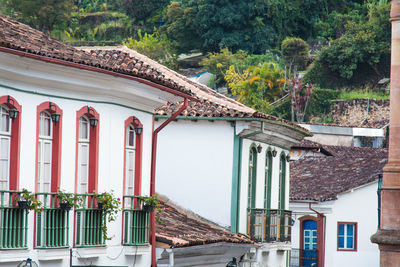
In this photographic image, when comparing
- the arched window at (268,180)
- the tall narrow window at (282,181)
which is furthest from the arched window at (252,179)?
the tall narrow window at (282,181)

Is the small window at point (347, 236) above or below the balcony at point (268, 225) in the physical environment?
below

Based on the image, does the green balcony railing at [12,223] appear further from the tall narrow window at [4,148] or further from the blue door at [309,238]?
the blue door at [309,238]

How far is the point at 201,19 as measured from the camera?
8544cm

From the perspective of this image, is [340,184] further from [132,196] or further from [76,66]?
[76,66]

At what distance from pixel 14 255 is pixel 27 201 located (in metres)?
0.73

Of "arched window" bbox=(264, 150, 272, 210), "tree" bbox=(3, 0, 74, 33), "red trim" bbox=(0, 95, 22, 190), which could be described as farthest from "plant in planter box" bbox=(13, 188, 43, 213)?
"tree" bbox=(3, 0, 74, 33)

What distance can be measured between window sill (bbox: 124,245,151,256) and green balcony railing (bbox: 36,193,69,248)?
202 cm

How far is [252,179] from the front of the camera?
25.0m

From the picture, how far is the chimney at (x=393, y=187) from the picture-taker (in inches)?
871

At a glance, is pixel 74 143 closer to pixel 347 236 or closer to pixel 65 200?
pixel 65 200

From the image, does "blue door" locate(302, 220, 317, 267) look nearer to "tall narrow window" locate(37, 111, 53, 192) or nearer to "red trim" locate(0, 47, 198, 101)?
"red trim" locate(0, 47, 198, 101)

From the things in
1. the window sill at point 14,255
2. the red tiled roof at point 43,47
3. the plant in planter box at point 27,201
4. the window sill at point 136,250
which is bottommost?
the window sill at point 136,250

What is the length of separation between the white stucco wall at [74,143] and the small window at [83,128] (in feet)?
0.81

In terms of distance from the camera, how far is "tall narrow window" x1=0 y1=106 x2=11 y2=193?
48.8 feet
